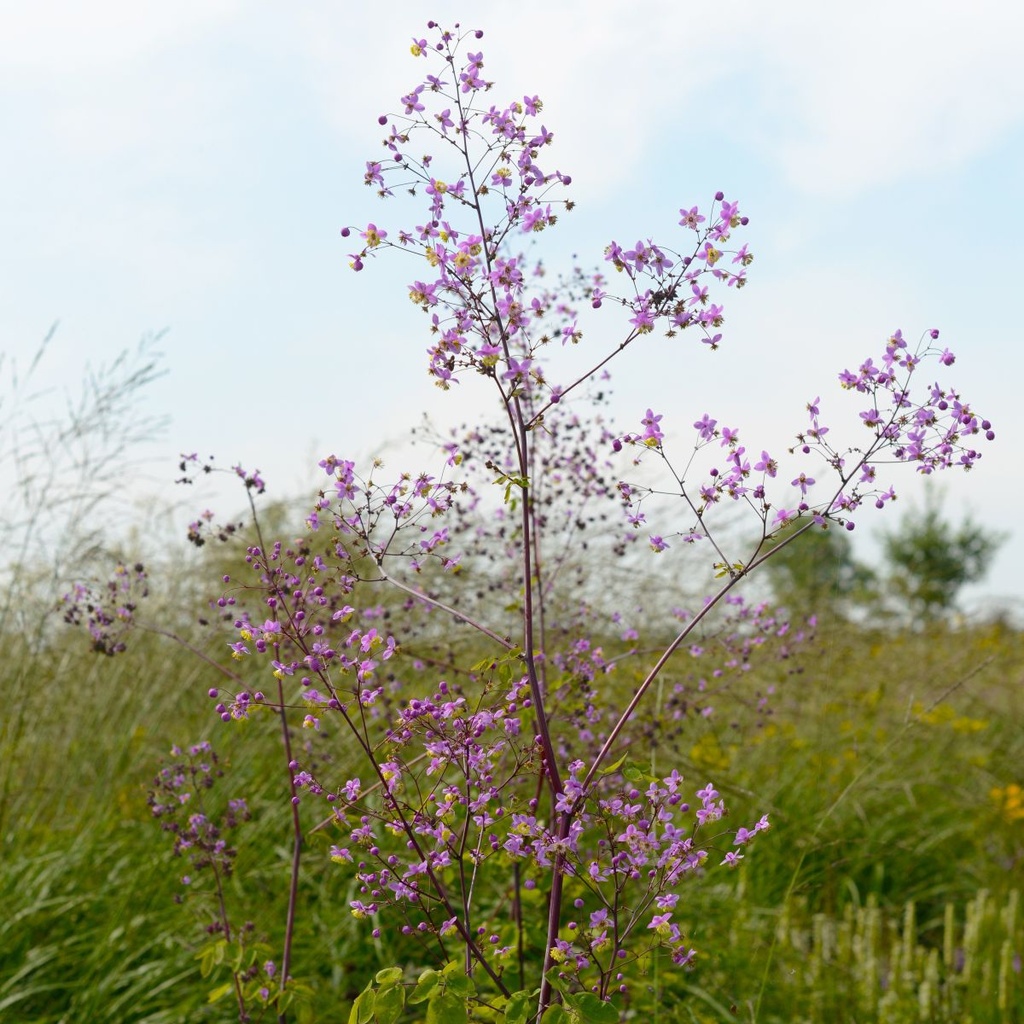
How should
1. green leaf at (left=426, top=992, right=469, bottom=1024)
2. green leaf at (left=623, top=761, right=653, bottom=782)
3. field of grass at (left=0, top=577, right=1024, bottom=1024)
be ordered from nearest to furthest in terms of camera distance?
Answer: green leaf at (left=426, top=992, right=469, bottom=1024), green leaf at (left=623, top=761, right=653, bottom=782), field of grass at (left=0, top=577, right=1024, bottom=1024)

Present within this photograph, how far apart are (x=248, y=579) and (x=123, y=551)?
93cm

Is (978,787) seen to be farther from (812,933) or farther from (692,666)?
(692,666)

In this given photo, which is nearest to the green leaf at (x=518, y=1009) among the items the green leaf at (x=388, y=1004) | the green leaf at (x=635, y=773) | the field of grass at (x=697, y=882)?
the green leaf at (x=388, y=1004)

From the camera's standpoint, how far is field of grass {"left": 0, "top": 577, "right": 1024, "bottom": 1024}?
3438 millimetres

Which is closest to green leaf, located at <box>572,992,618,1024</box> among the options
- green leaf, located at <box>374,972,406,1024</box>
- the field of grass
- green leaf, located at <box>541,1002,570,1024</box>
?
green leaf, located at <box>541,1002,570,1024</box>

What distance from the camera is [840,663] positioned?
6.73 m

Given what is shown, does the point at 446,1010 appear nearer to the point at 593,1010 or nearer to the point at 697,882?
the point at 593,1010

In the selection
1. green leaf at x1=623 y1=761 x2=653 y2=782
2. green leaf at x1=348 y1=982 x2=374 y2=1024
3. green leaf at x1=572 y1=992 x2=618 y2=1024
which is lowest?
green leaf at x1=348 y1=982 x2=374 y2=1024

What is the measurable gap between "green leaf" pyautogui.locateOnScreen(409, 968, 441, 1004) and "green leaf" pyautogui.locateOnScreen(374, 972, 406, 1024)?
0.13 feet

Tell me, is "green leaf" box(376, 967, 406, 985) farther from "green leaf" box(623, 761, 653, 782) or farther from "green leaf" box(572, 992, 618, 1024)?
"green leaf" box(623, 761, 653, 782)

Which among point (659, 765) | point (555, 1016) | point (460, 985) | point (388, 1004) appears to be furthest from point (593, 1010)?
point (659, 765)

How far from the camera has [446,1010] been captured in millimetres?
1738

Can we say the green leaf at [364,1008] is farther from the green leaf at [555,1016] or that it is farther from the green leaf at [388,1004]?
the green leaf at [555,1016]

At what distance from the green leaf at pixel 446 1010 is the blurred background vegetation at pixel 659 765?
0.72 m
